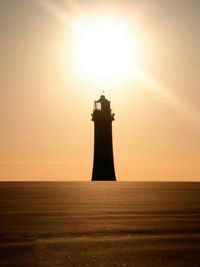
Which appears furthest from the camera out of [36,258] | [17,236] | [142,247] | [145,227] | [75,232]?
[145,227]

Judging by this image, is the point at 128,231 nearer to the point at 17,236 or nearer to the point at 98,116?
the point at 17,236

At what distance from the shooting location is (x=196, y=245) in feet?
44.5

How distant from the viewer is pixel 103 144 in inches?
3834

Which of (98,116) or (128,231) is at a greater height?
(98,116)

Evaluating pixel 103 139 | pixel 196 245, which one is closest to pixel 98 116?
pixel 103 139

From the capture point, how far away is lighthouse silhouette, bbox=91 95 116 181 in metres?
97.4

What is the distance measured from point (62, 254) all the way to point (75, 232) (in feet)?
15.8

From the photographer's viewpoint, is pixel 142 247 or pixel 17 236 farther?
pixel 17 236

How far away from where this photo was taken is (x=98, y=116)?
321 ft

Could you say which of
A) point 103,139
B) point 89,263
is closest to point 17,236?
point 89,263

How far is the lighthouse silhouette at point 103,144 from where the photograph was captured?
320ft

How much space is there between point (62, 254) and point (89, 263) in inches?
57.8

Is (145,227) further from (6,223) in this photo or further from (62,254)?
(62,254)

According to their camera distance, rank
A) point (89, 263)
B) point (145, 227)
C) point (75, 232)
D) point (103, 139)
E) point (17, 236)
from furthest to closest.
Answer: point (103, 139), point (145, 227), point (75, 232), point (17, 236), point (89, 263)
